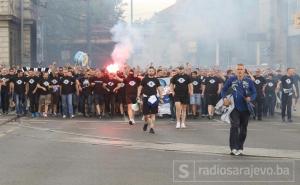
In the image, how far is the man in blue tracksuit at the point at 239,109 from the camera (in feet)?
37.7

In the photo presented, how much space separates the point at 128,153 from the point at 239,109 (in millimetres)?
2158

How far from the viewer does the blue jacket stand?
11602mm

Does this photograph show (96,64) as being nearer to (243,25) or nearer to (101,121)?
(243,25)

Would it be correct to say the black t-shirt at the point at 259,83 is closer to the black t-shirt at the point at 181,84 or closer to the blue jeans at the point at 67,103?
the black t-shirt at the point at 181,84

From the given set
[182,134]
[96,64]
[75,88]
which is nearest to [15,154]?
[182,134]

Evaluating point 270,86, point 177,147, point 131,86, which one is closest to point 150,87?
→ point 131,86

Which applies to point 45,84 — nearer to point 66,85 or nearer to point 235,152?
point 66,85

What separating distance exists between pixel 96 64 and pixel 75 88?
1226 inches

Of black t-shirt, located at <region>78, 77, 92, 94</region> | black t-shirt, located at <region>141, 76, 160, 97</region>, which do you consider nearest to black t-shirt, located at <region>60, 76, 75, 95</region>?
black t-shirt, located at <region>78, 77, 92, 94</region>

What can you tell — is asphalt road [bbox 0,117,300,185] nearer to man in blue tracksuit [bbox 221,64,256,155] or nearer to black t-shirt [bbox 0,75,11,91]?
man in blue tracksuit [bbox 221,64,256,155]

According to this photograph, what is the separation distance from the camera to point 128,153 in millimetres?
11797

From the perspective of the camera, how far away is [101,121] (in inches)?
803

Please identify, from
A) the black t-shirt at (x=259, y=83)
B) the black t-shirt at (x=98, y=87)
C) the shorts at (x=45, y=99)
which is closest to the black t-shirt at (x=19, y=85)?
the shorts at (x=45, y=99)

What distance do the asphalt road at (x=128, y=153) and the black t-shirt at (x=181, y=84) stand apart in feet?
3.33
